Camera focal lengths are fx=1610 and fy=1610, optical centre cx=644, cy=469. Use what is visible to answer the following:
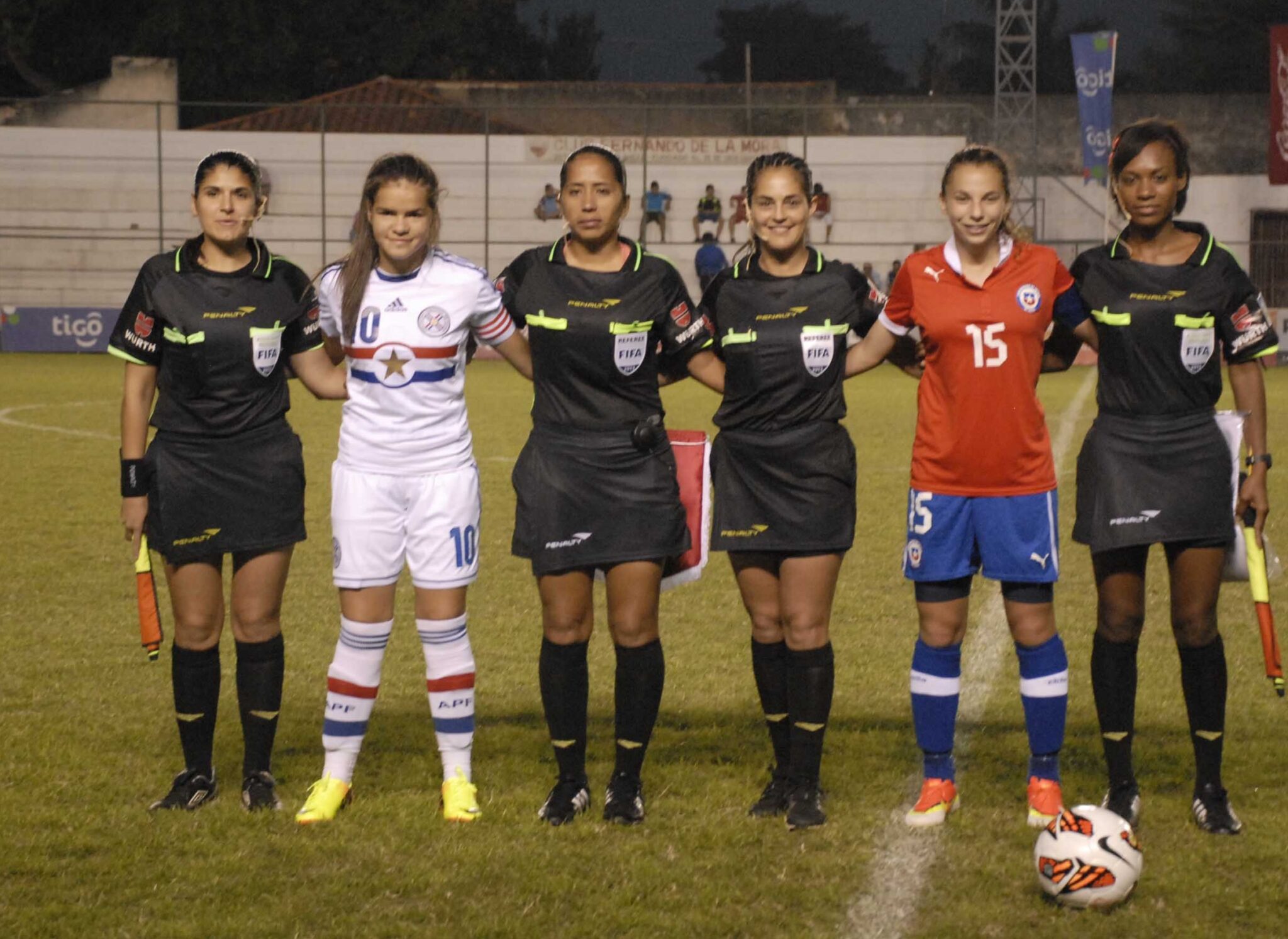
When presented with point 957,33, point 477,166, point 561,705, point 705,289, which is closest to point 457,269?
point 705,289

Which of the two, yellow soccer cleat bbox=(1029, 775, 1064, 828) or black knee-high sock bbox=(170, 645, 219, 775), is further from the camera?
black knee-high sock bbox=(170, 645, 219, 775)

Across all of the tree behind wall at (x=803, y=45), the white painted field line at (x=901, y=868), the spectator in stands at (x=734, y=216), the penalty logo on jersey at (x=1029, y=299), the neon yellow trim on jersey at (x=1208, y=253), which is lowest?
the white painted field line at (x=901, y=868)

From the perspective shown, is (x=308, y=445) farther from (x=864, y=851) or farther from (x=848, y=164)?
(x=848, y=164)

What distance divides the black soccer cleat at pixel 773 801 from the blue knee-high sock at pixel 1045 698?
0.71m

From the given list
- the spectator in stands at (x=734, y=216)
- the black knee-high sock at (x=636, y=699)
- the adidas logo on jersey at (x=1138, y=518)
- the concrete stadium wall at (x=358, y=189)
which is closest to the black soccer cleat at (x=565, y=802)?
the black knee-high sock at (x=636, y=699)

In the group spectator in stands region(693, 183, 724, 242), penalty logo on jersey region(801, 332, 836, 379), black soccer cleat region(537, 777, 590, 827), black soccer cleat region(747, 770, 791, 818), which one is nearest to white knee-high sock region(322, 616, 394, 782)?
black soccer cleat region(537, 777, 590, 827)

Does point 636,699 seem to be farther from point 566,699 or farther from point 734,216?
point 734,216

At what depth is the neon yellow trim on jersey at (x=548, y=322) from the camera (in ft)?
14.5

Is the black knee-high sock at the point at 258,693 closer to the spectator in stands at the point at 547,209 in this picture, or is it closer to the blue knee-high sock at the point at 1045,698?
the blue knee-high sock at the point at 1045,698

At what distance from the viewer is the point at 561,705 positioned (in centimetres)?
457

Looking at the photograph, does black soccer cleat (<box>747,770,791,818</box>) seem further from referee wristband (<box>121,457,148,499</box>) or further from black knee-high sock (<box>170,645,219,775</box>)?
referee wristband (<box>121,457,148,499</box>)

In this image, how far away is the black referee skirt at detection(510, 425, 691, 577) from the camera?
4453mm

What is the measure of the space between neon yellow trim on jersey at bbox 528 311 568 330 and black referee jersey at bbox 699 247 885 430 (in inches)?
16.5

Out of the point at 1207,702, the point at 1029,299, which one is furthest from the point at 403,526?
the point at 1207,702
